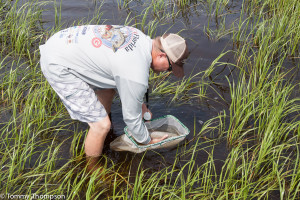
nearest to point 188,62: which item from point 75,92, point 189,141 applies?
point 189,141

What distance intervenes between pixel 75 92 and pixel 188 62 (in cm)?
257

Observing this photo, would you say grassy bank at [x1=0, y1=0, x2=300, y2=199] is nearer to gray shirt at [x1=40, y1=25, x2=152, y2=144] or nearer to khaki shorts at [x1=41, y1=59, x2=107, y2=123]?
khaki shorts at [x1=41, y1=59, x2=107, y2=123]

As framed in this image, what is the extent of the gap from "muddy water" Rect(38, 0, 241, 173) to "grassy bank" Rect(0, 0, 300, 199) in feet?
0.26

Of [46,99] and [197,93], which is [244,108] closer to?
[197,93]

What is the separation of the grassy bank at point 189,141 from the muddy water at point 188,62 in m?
0.08

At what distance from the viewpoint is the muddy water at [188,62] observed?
3.73m

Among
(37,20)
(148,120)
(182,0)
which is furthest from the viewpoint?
(182,0)

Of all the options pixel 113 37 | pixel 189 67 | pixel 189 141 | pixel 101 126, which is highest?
pixel 113 37

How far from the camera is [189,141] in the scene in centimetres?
388

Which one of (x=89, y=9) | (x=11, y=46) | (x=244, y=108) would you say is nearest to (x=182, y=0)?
(x=89, y=9)

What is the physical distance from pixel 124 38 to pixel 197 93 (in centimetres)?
201

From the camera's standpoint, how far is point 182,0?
6445 mm

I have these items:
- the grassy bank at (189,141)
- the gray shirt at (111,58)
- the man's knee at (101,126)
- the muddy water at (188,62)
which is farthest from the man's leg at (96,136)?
the muddy water at (188,62)

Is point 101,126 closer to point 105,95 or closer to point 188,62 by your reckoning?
point 105,95
